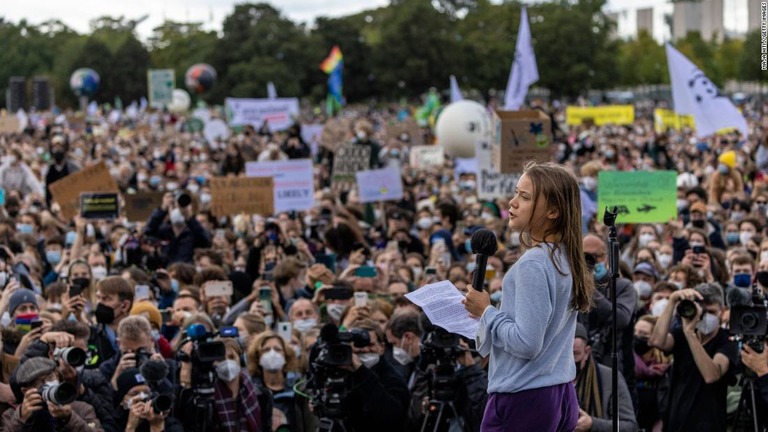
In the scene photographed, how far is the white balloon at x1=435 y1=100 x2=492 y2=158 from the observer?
24266mm

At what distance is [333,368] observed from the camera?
6.73 m

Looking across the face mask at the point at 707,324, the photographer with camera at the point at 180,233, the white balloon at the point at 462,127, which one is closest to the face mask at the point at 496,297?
the face mask at the point at 707,324

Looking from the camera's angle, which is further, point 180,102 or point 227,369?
point 180,102

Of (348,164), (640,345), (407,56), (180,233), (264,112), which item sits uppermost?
(407,56)

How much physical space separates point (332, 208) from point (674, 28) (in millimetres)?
119799

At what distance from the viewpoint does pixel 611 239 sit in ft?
17.3

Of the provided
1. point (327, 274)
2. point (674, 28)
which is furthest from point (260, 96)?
point (327, 274)

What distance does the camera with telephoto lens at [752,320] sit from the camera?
21.4 feet

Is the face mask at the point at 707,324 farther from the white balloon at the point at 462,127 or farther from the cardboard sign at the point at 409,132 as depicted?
the cardboard sign at the point at 409,132

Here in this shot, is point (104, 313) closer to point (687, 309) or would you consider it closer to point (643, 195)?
point (687, 309)

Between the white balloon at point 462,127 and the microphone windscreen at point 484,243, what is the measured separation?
19.8 metres

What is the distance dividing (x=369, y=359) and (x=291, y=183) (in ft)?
27.9

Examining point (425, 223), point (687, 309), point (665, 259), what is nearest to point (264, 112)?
point (425, 223)

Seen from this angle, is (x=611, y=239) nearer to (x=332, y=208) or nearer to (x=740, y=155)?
(x=332, y=208)
